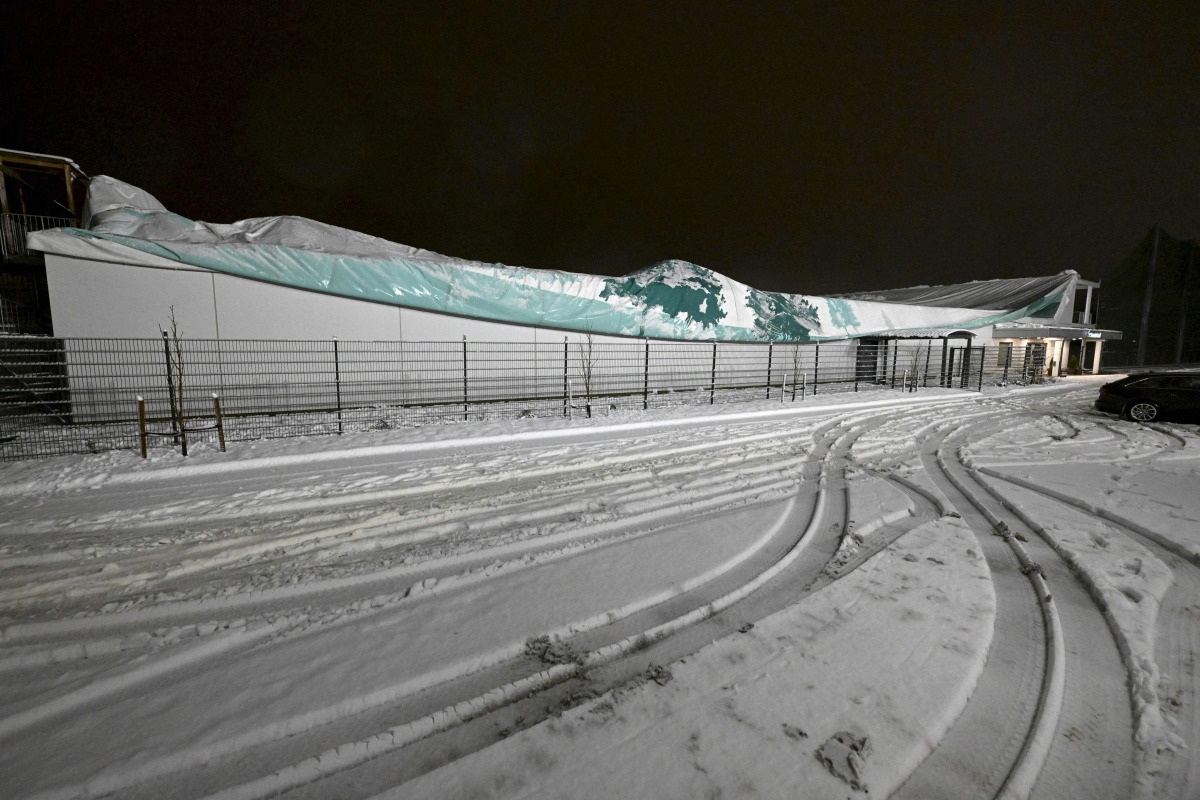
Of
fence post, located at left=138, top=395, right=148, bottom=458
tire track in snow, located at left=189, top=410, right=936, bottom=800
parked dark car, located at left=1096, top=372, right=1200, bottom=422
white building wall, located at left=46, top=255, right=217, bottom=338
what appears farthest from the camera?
parked dark car, located at left=1096, top=372, right=1200, bottom=422

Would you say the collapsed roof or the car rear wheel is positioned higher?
the collapsed roof

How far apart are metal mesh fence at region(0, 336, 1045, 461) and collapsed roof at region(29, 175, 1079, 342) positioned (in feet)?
2.85

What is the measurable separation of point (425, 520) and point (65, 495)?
4452 mm

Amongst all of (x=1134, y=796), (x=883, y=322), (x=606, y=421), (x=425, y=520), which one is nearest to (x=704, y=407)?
(x=606, y=421)

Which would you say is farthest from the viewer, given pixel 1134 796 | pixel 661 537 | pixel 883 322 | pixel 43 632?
pixel 883 322

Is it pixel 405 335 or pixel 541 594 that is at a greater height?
pixel 405 335

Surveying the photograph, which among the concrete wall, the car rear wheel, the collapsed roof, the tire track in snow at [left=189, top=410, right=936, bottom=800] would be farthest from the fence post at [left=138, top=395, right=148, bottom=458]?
the car rear wheel

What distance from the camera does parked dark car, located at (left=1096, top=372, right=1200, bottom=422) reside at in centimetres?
1084

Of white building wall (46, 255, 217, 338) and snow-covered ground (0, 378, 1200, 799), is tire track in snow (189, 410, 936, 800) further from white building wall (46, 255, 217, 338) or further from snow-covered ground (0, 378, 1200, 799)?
white building wall (46, 255, 217, 338)

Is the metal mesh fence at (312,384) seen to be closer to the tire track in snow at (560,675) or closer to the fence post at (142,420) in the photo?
the fence post at (142,420)

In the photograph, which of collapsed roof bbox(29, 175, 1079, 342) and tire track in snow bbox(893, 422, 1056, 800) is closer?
tire track in snow bbox(893, 422, 1056, 800)

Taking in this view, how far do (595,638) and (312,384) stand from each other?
377 inches

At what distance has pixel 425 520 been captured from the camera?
466 centimetres

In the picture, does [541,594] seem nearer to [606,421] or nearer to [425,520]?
[425,520]
